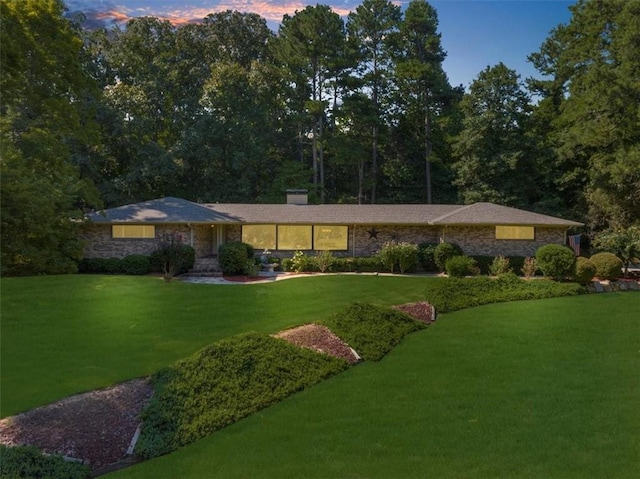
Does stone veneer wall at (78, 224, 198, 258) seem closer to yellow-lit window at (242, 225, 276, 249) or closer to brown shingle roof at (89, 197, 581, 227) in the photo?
brown shingle roof at (89, 197, 581, 227)

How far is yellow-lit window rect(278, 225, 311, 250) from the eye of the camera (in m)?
22.7

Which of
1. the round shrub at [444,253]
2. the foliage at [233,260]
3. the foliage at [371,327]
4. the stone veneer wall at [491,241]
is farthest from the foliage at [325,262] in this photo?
the foliage at [371,327]

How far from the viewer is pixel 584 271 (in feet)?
55.2

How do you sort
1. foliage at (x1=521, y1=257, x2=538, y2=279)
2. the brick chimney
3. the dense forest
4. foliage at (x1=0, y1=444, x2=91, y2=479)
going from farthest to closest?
1. the dense forest
2. the brick chimney
3. foliage at (x1=521, y1=257, x2=538, y2=279)
4. foliage at (x1=0, y1=444, x2=91, y2=479)

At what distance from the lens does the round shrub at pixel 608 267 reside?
Result: 58.1 ft

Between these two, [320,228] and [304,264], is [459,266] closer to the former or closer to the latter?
[304,264]

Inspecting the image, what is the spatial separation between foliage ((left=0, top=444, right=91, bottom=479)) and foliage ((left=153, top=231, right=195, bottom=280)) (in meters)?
13.4

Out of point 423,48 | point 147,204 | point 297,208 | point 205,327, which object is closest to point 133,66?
point 147,204

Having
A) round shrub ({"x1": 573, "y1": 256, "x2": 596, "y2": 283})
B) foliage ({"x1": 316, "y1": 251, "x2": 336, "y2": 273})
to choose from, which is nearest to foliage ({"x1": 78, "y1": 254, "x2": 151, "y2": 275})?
foliage ({"x1": 316, "y1": 251, "x2": 336, "y2": 273})

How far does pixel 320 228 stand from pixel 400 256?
4.44 metres

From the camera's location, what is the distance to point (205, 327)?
9.98 m

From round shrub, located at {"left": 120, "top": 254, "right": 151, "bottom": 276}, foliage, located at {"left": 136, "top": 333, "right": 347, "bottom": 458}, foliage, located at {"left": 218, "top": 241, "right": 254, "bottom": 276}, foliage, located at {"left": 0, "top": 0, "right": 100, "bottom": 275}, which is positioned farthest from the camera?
foliage, located at {"left": 218, "top": 241, "right": 254, "bottom": 276}

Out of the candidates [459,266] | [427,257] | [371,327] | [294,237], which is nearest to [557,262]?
[459,266]

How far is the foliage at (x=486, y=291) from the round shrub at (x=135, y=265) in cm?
1180
